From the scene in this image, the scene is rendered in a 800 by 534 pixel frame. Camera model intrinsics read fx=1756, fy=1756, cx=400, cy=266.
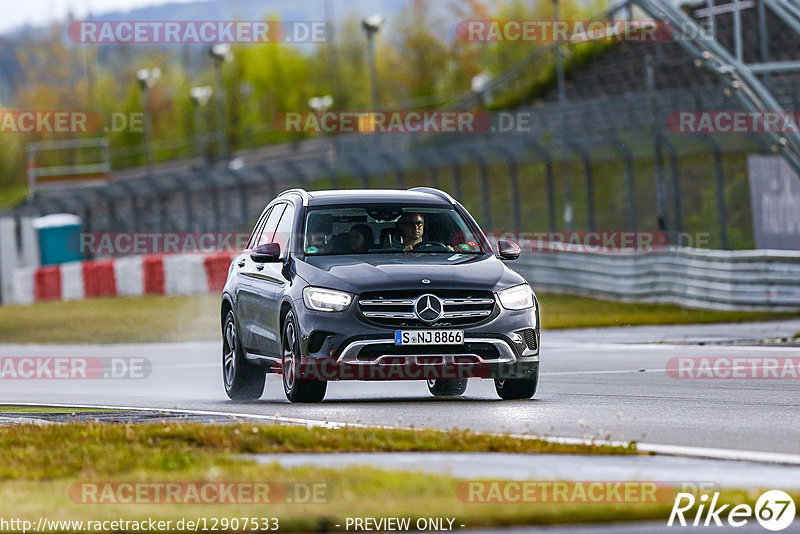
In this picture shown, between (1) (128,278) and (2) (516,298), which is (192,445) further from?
(1) (128,278)

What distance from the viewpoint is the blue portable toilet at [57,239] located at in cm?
5438

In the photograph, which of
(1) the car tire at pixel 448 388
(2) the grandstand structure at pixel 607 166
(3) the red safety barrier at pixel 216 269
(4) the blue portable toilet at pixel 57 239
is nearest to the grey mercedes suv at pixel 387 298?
(1) the car tire at pixel 448 388

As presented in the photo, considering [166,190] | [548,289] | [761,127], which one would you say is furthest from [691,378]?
[166,190]

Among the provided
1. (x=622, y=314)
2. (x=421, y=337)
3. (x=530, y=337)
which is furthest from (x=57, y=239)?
(x=421, y=337)

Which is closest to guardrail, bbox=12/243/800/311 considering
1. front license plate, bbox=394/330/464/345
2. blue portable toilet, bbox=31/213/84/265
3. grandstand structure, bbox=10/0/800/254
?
grandstand structure, bbox=10/0/800/254

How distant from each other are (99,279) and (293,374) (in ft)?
99.6

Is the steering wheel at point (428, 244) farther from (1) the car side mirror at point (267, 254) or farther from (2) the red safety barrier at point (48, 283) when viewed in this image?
(2) the red safety barrier at point (48, 283)

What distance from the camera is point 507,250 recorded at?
44.1 ft

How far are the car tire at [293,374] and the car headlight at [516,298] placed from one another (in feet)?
4.95

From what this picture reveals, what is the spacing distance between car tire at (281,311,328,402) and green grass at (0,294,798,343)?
1401 centimetres

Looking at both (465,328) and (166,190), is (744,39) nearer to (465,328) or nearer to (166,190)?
(166,190)

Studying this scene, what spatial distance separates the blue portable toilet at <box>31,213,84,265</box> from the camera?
5438 cm

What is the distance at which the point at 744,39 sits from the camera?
175ft

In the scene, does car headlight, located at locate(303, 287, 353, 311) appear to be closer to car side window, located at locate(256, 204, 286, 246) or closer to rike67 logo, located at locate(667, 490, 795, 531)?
car side window, located at locate(256, 204, 286, 246)
